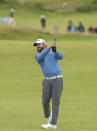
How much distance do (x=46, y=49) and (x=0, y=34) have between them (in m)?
29.8

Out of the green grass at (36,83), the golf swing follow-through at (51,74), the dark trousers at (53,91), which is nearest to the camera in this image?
the golf swing follow-through at (51,74)

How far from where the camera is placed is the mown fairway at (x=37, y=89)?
1339 cm

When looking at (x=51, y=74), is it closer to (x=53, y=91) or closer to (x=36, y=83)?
(x=53, y=91)

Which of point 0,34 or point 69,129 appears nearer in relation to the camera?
point 69,129

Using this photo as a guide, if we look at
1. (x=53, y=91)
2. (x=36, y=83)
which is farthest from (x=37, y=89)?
(x=53, y=91)

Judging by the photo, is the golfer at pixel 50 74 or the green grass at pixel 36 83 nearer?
the golfer at pixel 50 74

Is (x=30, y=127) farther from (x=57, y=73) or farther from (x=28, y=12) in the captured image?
(x=28, y=12)

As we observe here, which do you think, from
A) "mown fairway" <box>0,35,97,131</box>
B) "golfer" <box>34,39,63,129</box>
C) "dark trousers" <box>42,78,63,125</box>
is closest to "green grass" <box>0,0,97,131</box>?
"mown fairway" <box>0,35,97,131</box>

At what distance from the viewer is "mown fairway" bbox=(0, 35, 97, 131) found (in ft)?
43.9

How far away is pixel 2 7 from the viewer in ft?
278

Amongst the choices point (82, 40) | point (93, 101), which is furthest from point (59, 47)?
point (93, 101)

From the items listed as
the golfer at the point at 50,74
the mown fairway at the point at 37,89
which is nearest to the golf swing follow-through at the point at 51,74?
the golfer at the point at 50,74

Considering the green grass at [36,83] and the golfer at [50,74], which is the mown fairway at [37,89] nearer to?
the green grass at [36,83]

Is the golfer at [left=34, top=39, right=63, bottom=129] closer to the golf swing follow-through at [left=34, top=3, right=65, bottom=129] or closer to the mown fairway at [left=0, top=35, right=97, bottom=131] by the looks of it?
the golf swing follow-through at [left=34, top=3, right=65, bottom=129]
